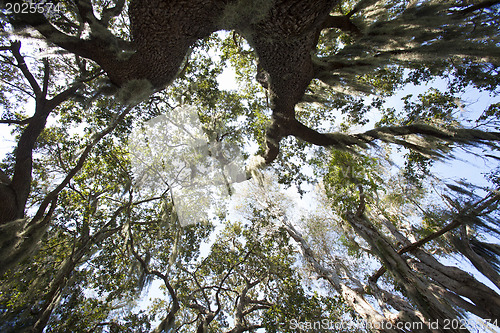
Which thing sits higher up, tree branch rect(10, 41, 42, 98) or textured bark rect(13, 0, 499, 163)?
tree branch rect(10, 41, 42, 98)

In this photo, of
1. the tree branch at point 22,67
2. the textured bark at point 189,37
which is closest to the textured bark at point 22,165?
the tree branch at point 22,67

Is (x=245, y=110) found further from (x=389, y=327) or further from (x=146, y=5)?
(x=389, y=327)

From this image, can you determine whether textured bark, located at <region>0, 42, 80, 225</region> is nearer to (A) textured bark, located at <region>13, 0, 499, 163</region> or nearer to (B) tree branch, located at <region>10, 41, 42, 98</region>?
(B) tree branch, located at <region>10, 41, 42, 98</region>

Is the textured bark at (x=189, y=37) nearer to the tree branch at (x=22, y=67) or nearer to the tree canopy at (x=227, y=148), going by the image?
the tree canopy at (x=227, y=148)

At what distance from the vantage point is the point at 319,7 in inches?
92.4

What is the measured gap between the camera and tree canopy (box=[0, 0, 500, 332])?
288 cm

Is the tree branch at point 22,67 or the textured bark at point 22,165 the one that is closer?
the textured bark at point 22,165

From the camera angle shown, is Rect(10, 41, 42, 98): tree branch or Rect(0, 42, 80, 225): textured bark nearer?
Rect(0, 42, 80, 225): textured bark

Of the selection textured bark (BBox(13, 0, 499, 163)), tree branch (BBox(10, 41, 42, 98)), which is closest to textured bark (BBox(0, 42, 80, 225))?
tree branch (BBox(10, 41, 42, 98))

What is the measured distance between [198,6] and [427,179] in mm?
7228

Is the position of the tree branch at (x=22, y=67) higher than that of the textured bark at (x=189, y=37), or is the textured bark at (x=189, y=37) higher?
the tree branch at (x=22, y=67)

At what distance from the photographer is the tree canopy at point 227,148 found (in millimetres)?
2879

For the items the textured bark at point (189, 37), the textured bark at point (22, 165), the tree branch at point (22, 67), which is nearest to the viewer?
the textured bark at point (189, 37)

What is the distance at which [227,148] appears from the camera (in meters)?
7.29
